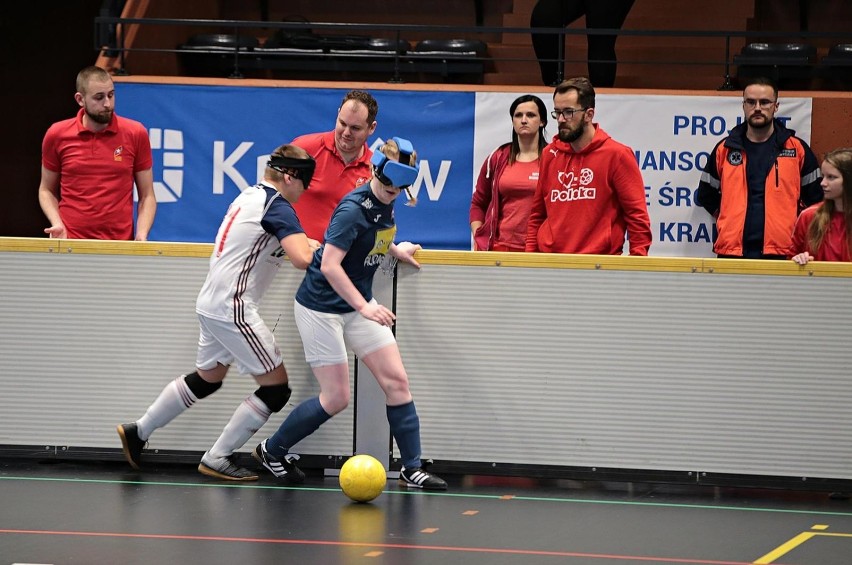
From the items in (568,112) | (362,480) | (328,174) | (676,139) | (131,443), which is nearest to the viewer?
(362,480)

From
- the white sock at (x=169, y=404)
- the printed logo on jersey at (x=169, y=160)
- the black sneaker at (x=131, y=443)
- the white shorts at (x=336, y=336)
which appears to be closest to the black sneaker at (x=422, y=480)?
the white shorts at (x=336, y=336)

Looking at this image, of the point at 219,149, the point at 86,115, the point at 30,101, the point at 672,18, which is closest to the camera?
the point at 86,115

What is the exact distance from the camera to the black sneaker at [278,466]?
741cm

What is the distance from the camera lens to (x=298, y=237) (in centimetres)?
707

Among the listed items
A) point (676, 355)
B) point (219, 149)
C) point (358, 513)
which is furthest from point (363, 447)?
point (219, 149)

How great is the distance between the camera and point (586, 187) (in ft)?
25.4

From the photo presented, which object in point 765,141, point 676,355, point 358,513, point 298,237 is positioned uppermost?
point 765,141

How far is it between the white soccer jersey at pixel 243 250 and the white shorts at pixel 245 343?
56 millimetres

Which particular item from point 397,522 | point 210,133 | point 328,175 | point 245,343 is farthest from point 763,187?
point 210,133

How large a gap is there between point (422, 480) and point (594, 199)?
204 centimetres

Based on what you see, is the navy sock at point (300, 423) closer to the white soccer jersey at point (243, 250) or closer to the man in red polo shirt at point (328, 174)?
the white soccer jersey at point (243, 250)

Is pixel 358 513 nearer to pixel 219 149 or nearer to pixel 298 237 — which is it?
pixel 298 237

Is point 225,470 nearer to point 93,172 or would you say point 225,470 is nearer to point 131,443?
point 131,443

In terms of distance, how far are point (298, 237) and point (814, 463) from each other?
330cm
